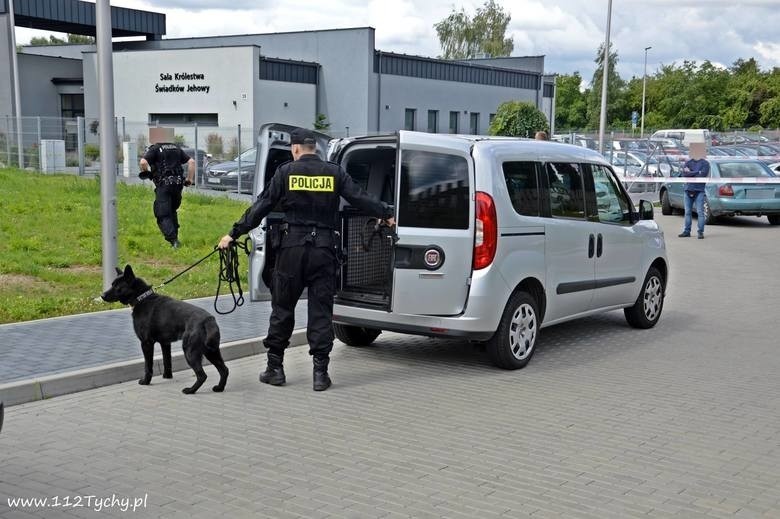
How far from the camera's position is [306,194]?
6953 millimetres

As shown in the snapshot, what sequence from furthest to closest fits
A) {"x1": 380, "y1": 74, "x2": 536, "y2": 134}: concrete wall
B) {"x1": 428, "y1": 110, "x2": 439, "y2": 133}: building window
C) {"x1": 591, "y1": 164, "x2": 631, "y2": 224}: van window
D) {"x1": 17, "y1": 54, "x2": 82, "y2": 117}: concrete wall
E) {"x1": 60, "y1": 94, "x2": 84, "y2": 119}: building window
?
{"x1": 428, "y1": 110, "x2": 439, "y2": 133}: building window
{"x1": 60, "y1": 94, "x2": 84, "y2": 119}: building window
{"x1": 380, "y1": 74, "x2": 536, "y2": 134}: concrete wall
{"x1": 17, "y1": 54, "x2": 82, "y2": 117}: concrete wall
{"x1": 591, "y1": 164, "x2": 631, "y2": 224}: van window

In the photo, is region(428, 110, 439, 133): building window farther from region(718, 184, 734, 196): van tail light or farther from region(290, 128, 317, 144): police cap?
region(290, 128, 317, 144): police cap

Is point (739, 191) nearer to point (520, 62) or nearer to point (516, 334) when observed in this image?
point (516, 334)

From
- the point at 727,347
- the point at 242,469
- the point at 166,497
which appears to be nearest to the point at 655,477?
the point at 242,469

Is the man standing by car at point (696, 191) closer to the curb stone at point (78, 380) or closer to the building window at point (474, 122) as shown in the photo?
the curb stone at point (78, 380)

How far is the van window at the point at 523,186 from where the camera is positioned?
777 cm

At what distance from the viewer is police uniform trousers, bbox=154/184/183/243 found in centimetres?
1400

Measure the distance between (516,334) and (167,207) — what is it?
780cm

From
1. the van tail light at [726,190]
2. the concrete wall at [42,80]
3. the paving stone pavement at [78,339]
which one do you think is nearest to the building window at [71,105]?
the concrete wall at [42,80]

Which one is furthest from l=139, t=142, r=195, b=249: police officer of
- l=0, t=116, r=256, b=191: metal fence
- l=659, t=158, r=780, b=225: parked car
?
l=659, t=158, r=780, b=225: parked car

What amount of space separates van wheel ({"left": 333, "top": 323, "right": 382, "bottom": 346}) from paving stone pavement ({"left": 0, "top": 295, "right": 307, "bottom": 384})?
2.38 ft

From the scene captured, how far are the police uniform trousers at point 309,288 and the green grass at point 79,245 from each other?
3.39 meters

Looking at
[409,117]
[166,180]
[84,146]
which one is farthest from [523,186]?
[409,117]

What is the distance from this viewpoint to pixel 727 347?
913 centimetres
